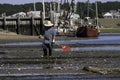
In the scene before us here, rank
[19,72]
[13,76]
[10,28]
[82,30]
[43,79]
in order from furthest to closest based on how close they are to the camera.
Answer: [10,28]
[82,30]
[19,72]
[13,76]
[43,79]

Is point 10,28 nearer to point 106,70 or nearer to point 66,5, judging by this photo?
point 66,5

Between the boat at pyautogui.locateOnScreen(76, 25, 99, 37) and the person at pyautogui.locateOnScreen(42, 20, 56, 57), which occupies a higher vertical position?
the person at pyautogui.locateOnScreen(42, 20, 56, 57)

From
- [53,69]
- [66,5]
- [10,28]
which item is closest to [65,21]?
[66,5]

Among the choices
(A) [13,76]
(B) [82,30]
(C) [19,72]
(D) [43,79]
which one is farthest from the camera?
(B) [82,30]

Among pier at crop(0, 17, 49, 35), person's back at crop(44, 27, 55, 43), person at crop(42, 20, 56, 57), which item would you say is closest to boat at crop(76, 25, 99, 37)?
pier at crop(0, 17, 49, 35)

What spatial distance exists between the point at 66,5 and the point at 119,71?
2925 inches

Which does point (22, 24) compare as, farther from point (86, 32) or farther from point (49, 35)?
point (49, 35)

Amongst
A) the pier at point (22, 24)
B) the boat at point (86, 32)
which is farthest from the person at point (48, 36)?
the pier at point (22, 24)

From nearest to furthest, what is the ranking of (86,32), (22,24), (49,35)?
1. (49,35)
2. (86,32)
3. (22,24)

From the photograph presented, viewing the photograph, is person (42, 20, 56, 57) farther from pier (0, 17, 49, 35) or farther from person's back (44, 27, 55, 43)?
pier (0, 17, 49, 35)

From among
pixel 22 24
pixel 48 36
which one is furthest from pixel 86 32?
pixel 48 36

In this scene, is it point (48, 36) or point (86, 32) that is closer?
point (48, 36)

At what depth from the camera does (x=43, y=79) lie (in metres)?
15.4

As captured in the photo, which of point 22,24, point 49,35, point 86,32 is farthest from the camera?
point 22,24
